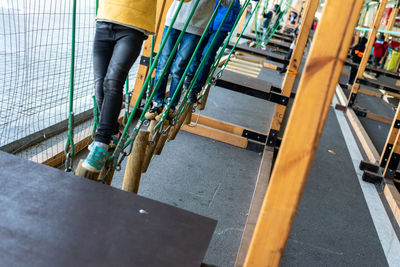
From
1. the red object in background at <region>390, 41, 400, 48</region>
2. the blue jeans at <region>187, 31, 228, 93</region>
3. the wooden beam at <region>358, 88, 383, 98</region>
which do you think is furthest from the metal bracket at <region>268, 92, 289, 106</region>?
the red object in background at <region>390, 41, 400, 48</region>

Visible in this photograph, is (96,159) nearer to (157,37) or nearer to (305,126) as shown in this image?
(305,126)

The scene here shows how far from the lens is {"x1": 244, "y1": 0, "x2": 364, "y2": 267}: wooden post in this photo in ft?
2.22

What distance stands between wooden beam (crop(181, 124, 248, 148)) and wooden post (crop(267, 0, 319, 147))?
259 mm

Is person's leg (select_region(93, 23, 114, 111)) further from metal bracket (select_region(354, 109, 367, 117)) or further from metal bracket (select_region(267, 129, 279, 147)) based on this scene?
metal bracket (select_region(354, 109, 367, 117))

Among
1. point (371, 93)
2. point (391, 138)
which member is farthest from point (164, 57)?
point (371, 93)

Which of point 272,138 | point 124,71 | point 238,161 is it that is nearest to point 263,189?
point 238,161

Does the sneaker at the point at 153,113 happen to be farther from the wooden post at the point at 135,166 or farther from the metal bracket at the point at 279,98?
the metal bracket at the point at 279,98

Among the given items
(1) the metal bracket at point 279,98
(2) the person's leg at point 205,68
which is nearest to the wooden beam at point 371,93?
(1) the metal bracket at point 279,98

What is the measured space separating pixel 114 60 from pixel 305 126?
107cm

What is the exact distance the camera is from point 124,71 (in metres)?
1.60

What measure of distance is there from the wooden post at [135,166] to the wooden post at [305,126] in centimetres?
83

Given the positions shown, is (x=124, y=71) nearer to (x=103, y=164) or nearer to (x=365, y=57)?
(x=103, y=164)

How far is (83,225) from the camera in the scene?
95 cm

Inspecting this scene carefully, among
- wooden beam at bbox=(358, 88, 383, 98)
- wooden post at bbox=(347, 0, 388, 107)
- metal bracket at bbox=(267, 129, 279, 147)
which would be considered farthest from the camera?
wooden beam at bbox=(358, 88, 383, 98)
